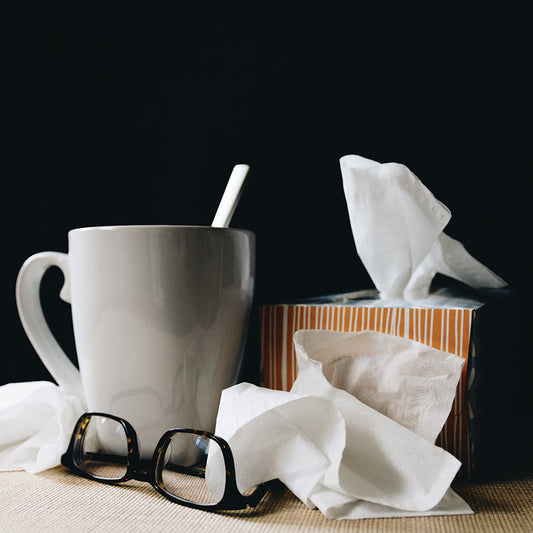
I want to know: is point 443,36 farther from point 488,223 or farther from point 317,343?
Answer: point 317,343

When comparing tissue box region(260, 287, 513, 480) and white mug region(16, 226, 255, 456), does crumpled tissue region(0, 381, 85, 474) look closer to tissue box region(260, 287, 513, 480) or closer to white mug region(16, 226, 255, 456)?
white mug region(16, 226, 255, 456)

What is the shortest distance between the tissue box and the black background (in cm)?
17

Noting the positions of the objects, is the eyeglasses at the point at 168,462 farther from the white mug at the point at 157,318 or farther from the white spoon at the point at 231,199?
the white spoon at the point at 231,199

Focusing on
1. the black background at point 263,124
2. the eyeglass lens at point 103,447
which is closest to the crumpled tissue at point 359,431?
the eyeglass lens at point 103,447

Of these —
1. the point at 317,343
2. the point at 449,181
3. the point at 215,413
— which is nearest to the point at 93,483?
the point at 215,413

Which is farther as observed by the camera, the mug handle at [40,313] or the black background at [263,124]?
the black background at [263,124]

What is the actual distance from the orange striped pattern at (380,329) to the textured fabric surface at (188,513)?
0.17 feet

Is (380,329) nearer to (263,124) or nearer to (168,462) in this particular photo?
(168,462)

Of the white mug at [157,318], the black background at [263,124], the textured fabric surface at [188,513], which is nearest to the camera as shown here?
the textured fabric surface at [188,513]

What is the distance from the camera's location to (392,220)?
52 centimetres

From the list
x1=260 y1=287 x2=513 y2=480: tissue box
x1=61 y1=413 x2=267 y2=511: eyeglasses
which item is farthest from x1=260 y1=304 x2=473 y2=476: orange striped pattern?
x1=61 y1=413 x2=267 y2=511: eyeglasses

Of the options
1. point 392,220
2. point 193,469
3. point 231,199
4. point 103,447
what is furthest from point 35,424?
point 392,220

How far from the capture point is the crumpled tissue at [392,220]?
0.50 metres

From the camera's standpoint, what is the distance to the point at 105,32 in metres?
0.71
